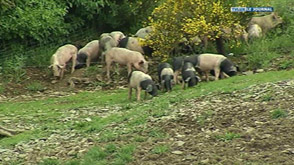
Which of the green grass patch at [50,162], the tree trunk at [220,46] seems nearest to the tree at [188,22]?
the tree trunk at [220,46]

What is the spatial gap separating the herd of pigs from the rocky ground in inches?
100

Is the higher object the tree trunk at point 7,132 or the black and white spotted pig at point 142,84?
the black and white spotted pig at point 142,84

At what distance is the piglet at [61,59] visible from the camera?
1720 cm

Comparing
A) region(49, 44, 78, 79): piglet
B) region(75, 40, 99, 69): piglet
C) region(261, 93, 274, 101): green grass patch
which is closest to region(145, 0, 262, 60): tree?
region(75, 40, 99, 69): piglet

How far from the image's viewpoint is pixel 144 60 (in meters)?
16.7

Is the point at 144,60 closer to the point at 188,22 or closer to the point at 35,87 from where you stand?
the point at 188,22

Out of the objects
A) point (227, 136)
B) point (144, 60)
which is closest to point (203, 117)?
point (227, 136)

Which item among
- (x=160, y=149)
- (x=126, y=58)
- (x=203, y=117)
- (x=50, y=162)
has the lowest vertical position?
(x=50, y=162)

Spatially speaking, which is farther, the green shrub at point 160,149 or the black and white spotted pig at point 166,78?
the black and white spotted pig at point 166,78

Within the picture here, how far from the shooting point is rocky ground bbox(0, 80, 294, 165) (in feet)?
27.2

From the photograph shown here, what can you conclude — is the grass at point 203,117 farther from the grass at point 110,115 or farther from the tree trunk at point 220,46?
the tree trunk at point 220,46

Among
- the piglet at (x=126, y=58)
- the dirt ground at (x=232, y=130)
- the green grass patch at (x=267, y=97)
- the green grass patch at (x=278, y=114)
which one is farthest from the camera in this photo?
the piglet at (x=126, y=58)

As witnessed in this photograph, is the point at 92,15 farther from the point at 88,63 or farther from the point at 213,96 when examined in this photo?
the point at 213,96

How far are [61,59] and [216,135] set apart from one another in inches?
368
